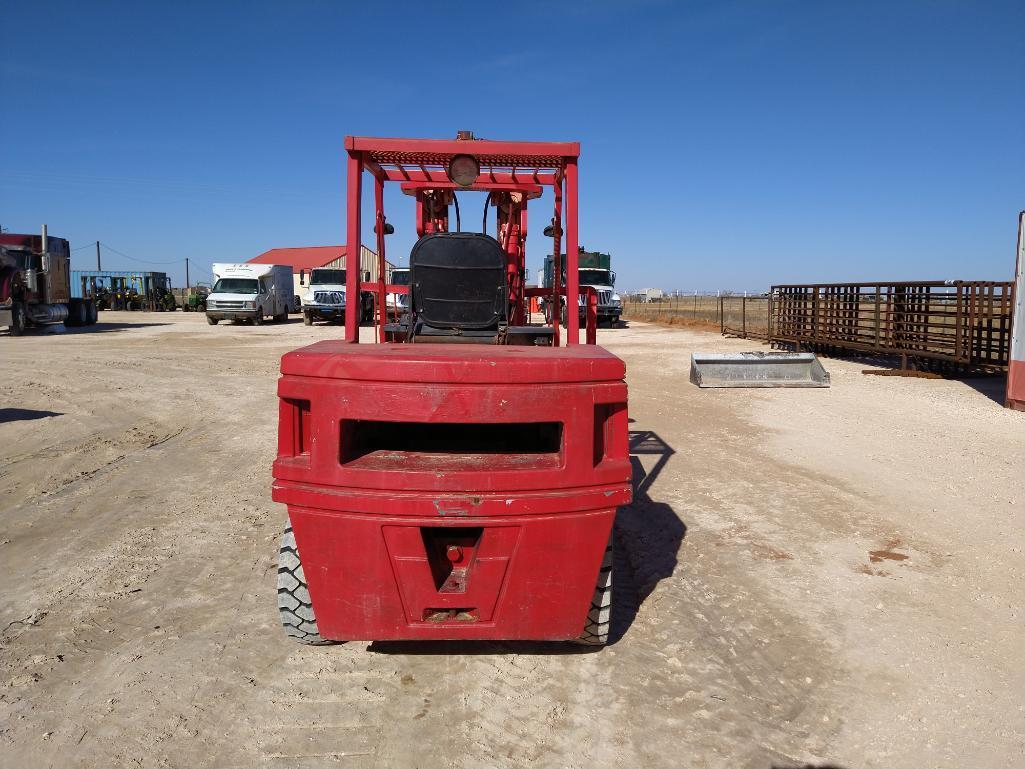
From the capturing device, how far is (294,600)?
3.44m

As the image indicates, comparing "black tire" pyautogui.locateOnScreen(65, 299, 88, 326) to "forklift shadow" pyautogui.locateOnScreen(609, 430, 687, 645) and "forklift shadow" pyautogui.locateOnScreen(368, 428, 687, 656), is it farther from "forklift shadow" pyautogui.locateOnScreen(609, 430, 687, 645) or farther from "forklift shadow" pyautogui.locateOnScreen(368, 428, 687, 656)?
"forklift shadow" pyautogui.locateOnScreen(609, 430, 687, 645)

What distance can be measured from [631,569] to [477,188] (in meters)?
2.86

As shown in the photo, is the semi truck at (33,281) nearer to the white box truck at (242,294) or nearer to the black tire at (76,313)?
the black tire at (76,313)

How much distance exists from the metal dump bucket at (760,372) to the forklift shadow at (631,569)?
6.25 metres

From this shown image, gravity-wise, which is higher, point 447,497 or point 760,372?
point 447,497

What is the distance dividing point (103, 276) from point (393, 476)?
50036 millimetres

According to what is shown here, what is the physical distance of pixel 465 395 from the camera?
2.90 m

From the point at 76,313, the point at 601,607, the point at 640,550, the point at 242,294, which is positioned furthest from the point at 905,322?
the point at 76,313

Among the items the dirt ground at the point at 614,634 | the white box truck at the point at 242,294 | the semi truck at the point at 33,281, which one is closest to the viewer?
the dirt ground at the point at 614,634

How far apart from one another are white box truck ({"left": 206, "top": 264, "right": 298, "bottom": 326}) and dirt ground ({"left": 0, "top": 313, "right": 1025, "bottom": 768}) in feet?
75.8

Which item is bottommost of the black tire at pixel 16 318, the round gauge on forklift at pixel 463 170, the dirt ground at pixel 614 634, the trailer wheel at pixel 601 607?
the dirt ground at pixel 614 634

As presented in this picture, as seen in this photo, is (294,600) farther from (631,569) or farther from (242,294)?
(242,294)

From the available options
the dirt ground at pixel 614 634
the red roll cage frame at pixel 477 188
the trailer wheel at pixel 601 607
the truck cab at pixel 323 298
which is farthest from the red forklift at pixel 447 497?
the truck cab at pixel 323 298

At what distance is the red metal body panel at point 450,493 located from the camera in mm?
2922
